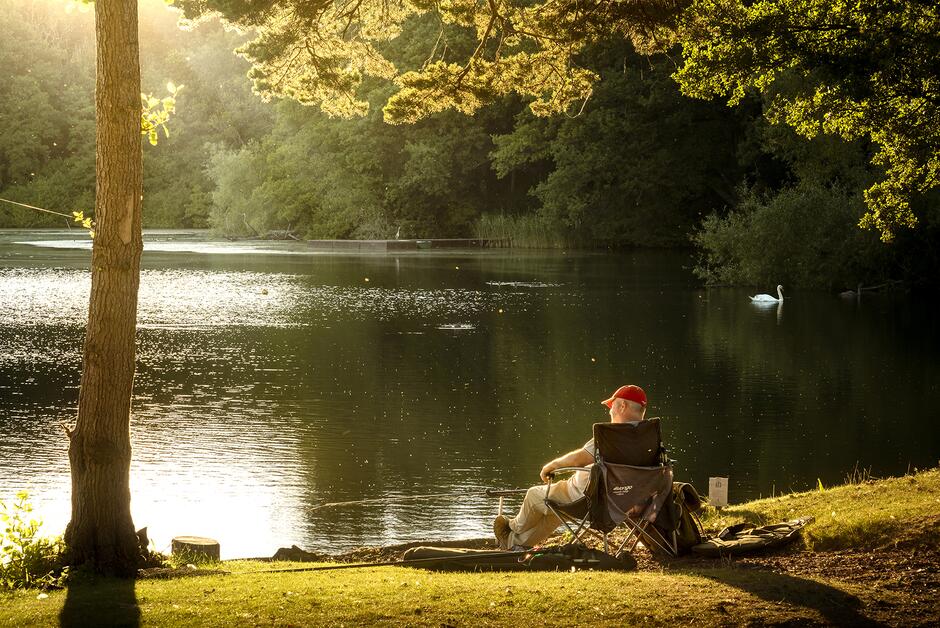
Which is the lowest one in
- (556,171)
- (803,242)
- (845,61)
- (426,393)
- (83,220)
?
(426,393)

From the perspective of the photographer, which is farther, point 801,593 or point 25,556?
point 25,556

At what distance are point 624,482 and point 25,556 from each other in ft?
10.8

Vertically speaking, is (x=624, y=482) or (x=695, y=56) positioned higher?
(x=695, y=56)

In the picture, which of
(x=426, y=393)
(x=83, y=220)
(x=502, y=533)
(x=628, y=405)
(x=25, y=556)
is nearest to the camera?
(x=25, y=556)

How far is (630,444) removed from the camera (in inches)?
262

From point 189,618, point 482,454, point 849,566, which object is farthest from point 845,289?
point 189,618

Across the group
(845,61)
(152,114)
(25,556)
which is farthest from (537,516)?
(845,61)

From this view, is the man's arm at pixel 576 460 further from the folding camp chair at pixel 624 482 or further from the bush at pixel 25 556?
the bush at pixel 25 556

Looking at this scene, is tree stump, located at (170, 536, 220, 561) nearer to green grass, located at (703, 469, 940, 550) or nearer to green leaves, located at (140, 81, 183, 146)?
green leaves, located at (140, 81, 183, 146)

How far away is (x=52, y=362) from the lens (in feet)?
58.0

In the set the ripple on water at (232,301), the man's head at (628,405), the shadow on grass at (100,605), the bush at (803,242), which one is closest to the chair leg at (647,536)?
the man's head at (628,405)

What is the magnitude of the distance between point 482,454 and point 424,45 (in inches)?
1564

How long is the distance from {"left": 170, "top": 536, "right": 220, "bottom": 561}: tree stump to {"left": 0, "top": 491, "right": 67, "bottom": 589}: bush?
0.88 m

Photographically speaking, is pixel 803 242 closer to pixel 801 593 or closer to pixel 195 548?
pixel 195 548
